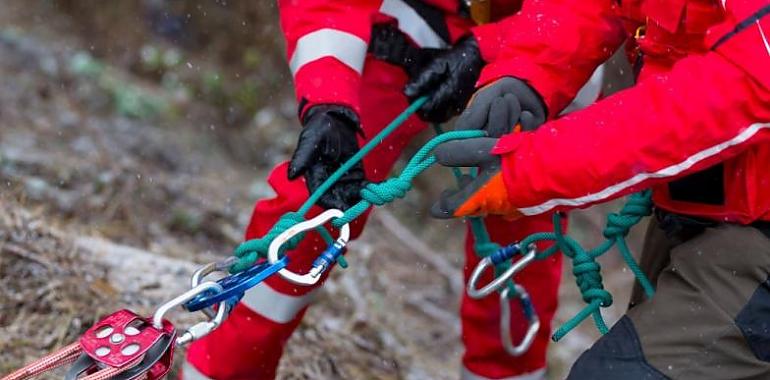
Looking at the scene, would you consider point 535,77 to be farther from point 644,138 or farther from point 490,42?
point 644,138

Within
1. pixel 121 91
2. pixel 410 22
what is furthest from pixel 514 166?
pixel 121 91

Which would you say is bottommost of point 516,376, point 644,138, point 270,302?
point 516,376

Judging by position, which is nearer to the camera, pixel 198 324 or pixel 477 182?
pixel 198 324

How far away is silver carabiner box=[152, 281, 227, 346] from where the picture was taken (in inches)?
63.0

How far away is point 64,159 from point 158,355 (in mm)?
2693

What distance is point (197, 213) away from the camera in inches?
159

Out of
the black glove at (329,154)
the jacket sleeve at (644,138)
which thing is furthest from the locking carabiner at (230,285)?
the jacket sleeve at (644,138)

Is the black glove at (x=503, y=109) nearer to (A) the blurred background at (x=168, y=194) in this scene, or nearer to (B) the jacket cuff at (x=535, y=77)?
(B) the jacket cuff at (x=535, y=77)

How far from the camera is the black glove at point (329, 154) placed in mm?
2119

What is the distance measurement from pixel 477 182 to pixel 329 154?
377 millimetres

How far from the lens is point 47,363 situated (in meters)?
1.53

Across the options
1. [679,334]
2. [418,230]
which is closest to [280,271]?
[679,334]

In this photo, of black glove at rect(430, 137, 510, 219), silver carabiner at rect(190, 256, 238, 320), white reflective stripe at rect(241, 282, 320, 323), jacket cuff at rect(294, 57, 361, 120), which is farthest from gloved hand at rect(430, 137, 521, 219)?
white reflective stripe at rect(241, 282, 320, 323)

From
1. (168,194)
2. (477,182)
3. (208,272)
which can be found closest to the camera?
(208,272)
